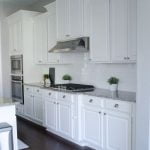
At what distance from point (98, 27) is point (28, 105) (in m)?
2.66

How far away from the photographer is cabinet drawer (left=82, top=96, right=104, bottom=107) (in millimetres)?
3320

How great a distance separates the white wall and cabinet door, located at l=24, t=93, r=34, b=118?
3.04 metres

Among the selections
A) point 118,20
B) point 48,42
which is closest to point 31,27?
point 48,42

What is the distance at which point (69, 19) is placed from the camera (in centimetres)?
420

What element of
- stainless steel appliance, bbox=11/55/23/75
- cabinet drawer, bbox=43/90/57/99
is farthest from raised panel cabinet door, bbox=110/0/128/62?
stainless steel appliance, bbox=11/55/23/75

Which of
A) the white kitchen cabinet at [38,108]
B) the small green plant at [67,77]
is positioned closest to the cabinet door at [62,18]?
the small green plant at [67,77]

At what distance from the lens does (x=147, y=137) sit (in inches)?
100

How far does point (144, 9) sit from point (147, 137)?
1.45 meters

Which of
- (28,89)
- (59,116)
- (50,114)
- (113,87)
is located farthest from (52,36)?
(113,87)

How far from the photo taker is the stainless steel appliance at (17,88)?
5.57m

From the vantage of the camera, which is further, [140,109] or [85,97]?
[85,97]

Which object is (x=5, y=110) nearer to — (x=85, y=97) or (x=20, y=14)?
(x=85, y=97)

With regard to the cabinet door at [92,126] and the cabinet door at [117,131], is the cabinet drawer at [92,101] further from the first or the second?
the cabinet door at [117,131]

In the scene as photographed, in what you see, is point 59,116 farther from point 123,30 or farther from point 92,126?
point 123,30
